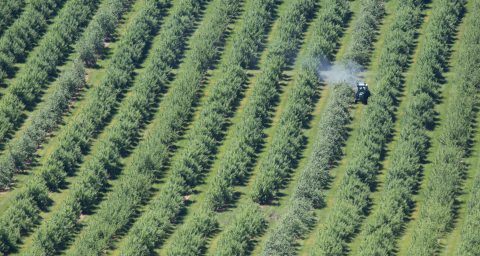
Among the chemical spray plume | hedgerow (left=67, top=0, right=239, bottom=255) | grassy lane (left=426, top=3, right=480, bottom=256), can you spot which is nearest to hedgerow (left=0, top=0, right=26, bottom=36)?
hedgerow (left=67, top=0, right=239, bottom=255)

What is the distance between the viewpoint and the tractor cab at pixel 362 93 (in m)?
136

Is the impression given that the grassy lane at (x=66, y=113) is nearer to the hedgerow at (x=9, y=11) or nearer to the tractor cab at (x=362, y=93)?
the hedgerow at (x=9, y=11)

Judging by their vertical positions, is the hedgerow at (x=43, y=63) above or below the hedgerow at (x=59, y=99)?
above

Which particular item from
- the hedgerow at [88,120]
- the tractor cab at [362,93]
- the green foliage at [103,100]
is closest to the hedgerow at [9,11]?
the green foliage at [103,100]

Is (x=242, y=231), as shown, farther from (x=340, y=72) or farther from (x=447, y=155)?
(x=340, y=72)

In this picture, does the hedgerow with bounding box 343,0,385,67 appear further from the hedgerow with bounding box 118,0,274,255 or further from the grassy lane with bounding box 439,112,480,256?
the grassy lane with bounding box 439,112,480,256

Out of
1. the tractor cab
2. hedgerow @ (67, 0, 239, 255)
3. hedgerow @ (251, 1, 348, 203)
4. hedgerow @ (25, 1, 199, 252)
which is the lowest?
the tractor cab

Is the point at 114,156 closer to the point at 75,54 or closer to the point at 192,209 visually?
the point at 192,209

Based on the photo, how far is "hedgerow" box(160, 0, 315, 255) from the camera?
117250 millimetres

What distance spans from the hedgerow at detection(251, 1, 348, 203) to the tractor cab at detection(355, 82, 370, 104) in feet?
15.4

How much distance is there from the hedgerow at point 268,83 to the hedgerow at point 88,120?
1089 centimetres

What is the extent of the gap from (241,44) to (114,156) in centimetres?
2517

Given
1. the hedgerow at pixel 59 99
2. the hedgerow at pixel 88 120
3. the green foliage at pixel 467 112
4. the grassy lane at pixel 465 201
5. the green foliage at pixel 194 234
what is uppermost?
the hedgerow at pixel 59 99

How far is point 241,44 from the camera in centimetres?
14538
